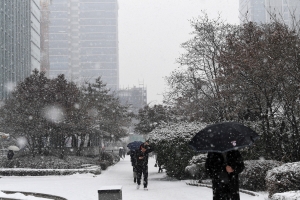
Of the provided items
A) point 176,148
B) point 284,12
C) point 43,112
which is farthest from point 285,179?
point 284,12

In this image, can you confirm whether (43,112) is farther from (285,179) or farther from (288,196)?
(288,196)

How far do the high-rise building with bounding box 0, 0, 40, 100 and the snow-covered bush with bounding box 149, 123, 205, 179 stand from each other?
38.9 m

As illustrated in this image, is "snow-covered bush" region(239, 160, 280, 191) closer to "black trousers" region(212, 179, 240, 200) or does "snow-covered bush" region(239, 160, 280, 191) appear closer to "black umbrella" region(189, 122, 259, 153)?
"black umbrella" region(189, 122, 259, 153)

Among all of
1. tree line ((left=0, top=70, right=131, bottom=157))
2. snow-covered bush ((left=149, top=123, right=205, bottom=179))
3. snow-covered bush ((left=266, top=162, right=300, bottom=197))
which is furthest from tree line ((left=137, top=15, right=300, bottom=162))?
tree line ((left=0, top=70, right=131, bottom=157))

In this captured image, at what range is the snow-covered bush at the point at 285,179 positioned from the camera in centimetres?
1041

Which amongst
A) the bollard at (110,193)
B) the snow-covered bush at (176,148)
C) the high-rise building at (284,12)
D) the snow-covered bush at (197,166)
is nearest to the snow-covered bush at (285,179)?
the bollard at (110,193)

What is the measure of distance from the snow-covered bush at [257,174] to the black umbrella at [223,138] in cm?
652

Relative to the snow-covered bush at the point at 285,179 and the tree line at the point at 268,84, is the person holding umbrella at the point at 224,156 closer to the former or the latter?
the snow-covered bush at the point at 285,179

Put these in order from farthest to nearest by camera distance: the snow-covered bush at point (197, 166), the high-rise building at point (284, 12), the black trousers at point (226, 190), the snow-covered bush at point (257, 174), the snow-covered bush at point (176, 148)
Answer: the snow-covered bush at point (176, 148)
the high-rise building at point (284, 12)
the snow-covered bush at point (197, 166)
the snow-covered bush at point (257, 174)
the black trousers at point (226, 190)

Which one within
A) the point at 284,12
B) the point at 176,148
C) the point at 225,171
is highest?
the point at 284,12

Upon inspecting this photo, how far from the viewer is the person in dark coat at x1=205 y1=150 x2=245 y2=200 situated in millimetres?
7602

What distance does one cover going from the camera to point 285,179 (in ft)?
34.4

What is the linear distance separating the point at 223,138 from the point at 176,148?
12.2m

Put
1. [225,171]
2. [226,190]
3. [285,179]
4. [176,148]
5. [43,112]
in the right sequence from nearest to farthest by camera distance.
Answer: [225,171]
[226,190]
[285,179]
[176,148]
[43,112]
